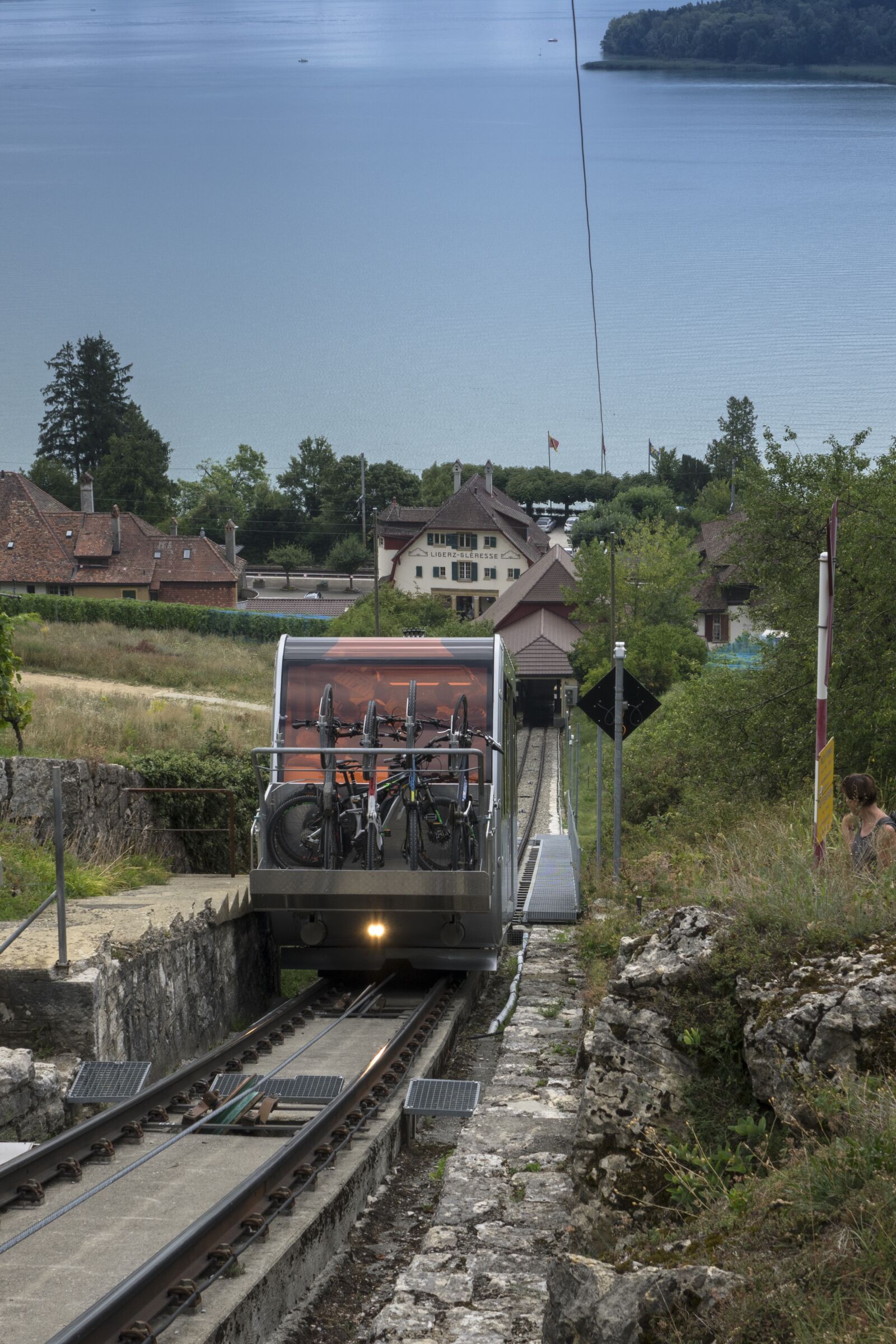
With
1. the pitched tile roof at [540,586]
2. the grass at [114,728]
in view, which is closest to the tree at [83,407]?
the pitched tile roof at [540,586]

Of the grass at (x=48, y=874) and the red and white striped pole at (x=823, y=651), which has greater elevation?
the red and white striped pole at (x=823, y=651)

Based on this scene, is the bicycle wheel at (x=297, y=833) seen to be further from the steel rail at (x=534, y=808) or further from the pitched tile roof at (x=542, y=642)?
the pitched tile roof at (x=542, y=642)

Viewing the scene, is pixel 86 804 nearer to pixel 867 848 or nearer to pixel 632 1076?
pixel 867 848

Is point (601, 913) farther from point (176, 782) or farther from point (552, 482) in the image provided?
point (552, 482)

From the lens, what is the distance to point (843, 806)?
44.8 ft

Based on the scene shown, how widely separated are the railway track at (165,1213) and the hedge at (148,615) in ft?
245

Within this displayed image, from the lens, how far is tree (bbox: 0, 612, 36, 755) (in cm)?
1716

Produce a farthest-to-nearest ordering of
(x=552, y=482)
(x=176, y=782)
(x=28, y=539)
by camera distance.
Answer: (x=552, y=482) < (x=28, y=539) < (x=176, y=782)

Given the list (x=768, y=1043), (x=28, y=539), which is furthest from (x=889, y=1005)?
(x=28, y=539)

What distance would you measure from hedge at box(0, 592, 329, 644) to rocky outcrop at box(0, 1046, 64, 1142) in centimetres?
7431

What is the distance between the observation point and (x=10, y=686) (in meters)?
17.2

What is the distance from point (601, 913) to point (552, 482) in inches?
6035

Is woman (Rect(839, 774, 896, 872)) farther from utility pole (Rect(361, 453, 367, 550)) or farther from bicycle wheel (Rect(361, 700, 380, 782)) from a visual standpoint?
utility pole (Rect(361, 453, 367, 550))

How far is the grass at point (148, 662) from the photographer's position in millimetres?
58656
